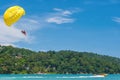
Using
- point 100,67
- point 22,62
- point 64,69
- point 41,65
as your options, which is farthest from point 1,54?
point 100,67

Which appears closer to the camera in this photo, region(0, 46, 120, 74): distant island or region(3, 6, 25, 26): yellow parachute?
region(3, 6, 25, 26): yellow parachute

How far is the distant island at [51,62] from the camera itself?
381 feet

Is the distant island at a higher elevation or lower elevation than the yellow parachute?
higher

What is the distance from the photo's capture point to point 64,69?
424 ft

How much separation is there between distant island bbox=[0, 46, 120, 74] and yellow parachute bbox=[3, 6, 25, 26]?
9805 centimetres

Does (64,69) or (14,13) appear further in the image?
(64,69)

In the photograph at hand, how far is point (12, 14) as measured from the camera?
40.8 ft

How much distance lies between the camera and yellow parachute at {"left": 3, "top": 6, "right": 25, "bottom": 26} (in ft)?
40.6

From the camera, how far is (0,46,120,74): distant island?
11626cm

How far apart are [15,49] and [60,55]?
1754 centimetres

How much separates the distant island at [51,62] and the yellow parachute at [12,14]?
98046 mm

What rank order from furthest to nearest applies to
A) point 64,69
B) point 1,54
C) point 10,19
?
1. point 64,69
2. point 1,54
3. point 10,19

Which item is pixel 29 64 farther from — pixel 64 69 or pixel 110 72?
pixel 110 72

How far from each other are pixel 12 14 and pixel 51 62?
11827 centimetres
